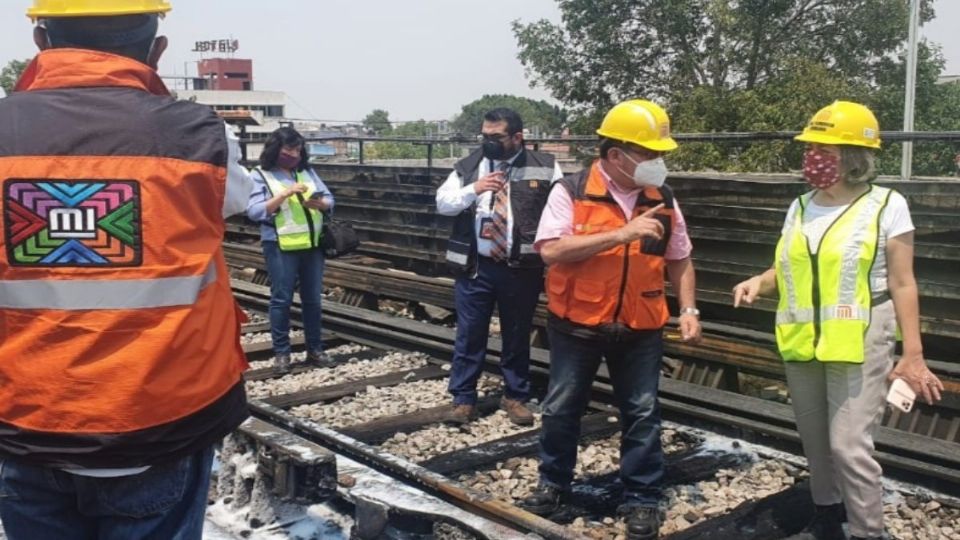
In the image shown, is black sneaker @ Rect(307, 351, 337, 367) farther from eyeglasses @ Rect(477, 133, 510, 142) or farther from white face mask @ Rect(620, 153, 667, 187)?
white face mask @ Rect(620, 153, 667, 187)

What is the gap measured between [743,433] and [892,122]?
93.6ft

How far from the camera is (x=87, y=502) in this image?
85.0 inches

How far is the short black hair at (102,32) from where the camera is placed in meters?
2.18

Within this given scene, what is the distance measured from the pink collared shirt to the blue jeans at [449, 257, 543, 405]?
1640 millimetres

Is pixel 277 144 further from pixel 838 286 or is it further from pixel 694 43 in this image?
pixel 694 43

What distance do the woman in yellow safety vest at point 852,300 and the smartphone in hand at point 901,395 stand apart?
3cm

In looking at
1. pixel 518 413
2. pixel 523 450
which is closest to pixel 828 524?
pixel 523 450

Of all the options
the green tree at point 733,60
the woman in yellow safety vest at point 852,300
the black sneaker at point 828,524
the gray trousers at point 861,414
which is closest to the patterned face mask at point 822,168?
the woman in yellow safety vest at point 852,300

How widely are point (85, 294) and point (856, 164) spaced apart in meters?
3.06

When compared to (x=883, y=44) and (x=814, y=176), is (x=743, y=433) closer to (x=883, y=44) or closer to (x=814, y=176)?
(x=814, y=176)

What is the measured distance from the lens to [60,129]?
2.05 metres

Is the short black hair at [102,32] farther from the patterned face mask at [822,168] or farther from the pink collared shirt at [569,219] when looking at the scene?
the patterned face mask at [822,168]

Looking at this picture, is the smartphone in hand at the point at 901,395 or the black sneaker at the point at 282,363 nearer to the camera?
the smartphone in hand at the point at 901,395

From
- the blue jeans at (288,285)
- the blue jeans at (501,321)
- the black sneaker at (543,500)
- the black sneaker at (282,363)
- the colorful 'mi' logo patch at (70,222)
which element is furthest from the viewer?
the black sneaker at (282,363)
